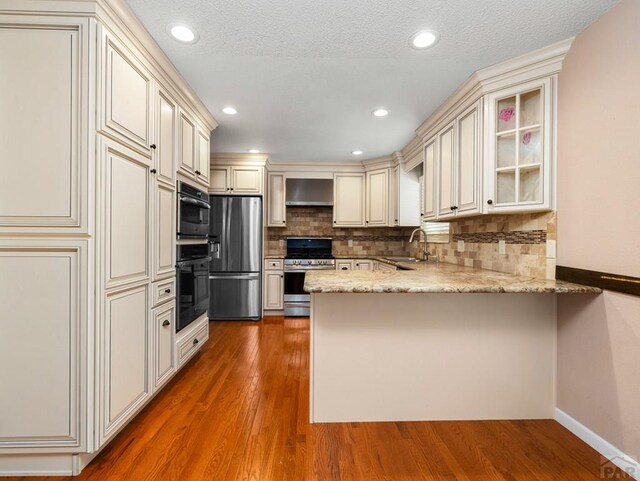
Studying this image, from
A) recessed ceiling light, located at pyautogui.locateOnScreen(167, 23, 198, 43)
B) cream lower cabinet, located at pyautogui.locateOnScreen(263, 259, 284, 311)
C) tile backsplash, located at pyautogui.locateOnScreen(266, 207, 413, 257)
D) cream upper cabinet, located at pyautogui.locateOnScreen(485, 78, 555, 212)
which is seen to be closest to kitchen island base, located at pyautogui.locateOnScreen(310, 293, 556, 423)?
cream upper cabinet, located at pyautogui.locateOnScreen(485, 78, 555, 212)

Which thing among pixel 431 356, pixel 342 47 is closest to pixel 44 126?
pixel 342 47

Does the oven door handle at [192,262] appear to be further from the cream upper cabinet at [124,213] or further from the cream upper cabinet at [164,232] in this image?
Result: the cream upper cabinet at [124,213]

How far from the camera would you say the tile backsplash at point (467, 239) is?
6.61 feet

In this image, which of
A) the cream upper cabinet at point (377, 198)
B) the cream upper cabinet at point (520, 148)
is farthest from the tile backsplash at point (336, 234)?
the cream upper cabinet at point (520, 148)

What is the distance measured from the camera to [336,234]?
5035mm

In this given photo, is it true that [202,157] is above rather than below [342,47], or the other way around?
below

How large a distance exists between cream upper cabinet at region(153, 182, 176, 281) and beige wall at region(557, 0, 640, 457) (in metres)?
2.51

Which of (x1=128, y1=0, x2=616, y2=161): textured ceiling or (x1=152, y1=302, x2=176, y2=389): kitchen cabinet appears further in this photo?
(x1=152, y1=302, x2=176, y2=389): kitchen cabinet

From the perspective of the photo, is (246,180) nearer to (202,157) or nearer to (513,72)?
(202,157)

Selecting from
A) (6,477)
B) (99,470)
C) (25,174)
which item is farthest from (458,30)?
(6,477)

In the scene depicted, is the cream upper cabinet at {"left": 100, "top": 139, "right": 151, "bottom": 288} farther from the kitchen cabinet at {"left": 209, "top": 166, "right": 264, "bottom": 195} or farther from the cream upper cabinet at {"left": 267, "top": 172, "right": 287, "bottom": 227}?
the cream upper cabinet at {"left": 267, "top": 172, "right": 287, "bottom": 227}

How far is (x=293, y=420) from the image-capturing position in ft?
6.11

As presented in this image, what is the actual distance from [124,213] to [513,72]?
2.50 m

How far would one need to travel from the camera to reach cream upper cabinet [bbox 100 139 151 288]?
1488 millimetres
